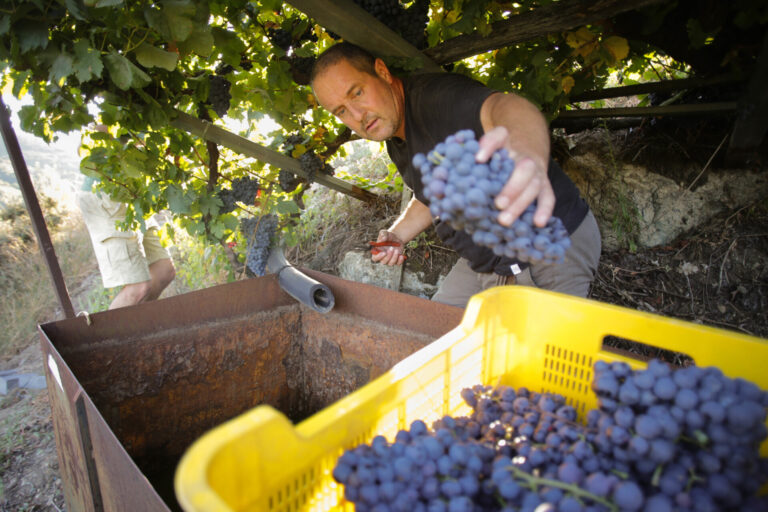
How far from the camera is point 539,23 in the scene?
184 cm

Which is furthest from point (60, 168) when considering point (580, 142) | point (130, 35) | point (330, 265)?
point (580, 142)

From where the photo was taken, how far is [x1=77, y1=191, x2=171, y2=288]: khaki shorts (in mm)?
3336

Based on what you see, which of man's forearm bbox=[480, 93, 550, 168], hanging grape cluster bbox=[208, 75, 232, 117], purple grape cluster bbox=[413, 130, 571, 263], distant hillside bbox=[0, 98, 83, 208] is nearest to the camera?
purple grape cluster bbox=[413, 130, 571, 263]

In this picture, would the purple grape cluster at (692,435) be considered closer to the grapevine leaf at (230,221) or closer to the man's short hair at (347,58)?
the man's short hair at (347,58)

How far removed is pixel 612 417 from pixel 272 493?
629 mm

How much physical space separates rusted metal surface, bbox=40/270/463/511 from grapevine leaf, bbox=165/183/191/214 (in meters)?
0.82

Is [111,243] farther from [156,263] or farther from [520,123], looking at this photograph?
[520,123]

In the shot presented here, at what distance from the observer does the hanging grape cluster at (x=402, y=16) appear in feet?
6.27

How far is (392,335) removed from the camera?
1.75 m

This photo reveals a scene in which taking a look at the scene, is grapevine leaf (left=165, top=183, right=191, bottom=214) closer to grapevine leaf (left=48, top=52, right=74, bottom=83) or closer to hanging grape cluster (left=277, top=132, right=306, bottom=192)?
hanging grape cluster (left=277, top=132, right=306, bottom=192)

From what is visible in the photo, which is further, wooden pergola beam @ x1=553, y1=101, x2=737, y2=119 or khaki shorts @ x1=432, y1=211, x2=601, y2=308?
wooden pergola beam @ x1=553, y1=101, x2=737, y2=119

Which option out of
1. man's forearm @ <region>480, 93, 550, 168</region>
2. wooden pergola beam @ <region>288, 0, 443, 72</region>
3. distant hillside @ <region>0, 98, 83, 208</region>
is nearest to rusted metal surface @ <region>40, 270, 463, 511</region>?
man's forearm @ <region>480, 93, 550, 168</region>

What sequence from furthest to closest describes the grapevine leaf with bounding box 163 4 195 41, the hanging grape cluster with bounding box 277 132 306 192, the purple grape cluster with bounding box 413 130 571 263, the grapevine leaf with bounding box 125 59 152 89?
the hanging grape cluster with bounding box 277 132 306 192 → the grapevine leaf with bounding box 125 59 152 89 → the grapevine leaf with bounding box 163 4 195 41 → the purple grape cluster with bounding box 413 130 571 263

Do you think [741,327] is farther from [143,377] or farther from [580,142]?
[143,377]
